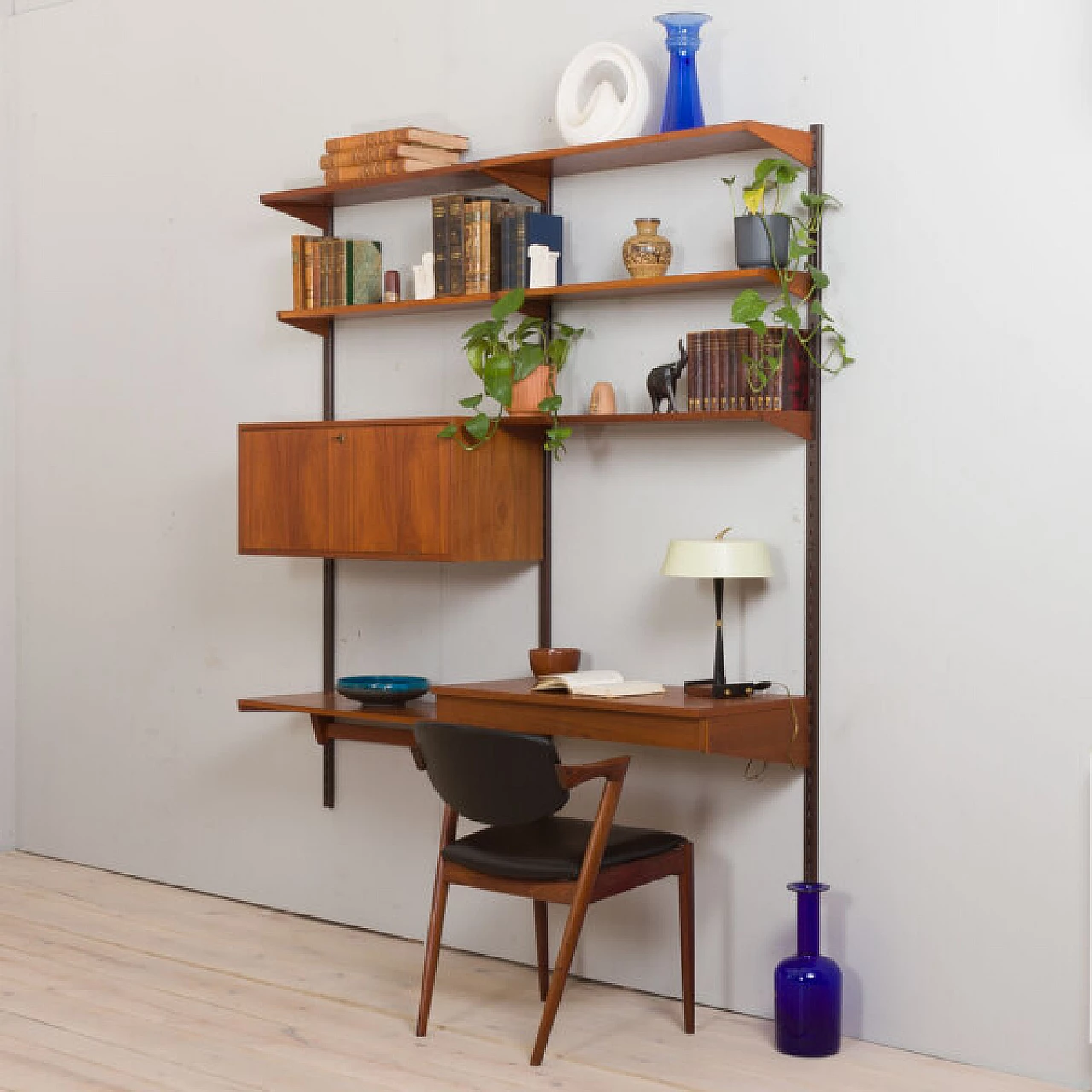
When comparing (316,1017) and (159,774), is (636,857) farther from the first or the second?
(159,774)

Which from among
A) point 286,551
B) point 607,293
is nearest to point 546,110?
point 607,293

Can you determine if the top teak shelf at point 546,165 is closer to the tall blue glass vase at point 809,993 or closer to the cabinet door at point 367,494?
the cabinet door at point 367,494

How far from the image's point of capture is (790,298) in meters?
3.89

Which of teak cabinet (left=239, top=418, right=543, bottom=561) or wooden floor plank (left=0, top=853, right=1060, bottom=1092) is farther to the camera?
teak cabinet (left=239, top=418, right=543, bottom=561)

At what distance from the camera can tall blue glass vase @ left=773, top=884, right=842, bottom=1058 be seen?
371 centimetres

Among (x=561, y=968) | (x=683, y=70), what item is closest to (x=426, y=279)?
(x=683, y=70)

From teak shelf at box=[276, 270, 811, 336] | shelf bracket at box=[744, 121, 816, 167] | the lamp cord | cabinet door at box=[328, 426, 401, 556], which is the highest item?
shelf bracket at box=[744, 121, 816, 167]

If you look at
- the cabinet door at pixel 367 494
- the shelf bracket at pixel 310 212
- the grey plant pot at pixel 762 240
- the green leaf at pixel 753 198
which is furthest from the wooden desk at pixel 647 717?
the shelf bracket at pixel 310 212

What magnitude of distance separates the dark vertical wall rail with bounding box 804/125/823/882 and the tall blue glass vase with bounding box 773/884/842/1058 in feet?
0.65

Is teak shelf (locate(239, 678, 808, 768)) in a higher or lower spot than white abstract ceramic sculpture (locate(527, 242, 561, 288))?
lower

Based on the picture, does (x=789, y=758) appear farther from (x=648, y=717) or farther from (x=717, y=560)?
(x=717, y=560)

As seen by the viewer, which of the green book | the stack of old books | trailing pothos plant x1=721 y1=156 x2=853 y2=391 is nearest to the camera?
trailing pothos plant x1=721 y1=156 x2=853 y2=391

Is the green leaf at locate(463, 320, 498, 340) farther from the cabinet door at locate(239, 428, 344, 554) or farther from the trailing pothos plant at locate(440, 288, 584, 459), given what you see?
the cabinet door at locate(239, 428, 344, 554)

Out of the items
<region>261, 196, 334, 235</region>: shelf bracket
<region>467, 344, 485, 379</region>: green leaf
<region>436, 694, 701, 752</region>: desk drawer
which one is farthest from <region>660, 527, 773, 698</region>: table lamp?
<region>261, 196, 334, 235</region>: shelf bracket
